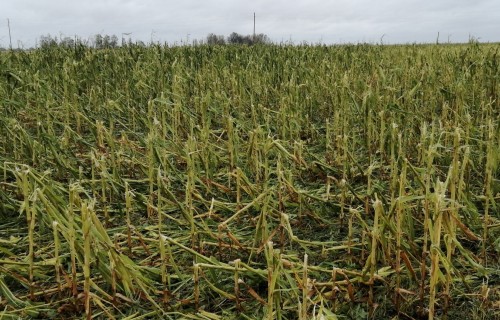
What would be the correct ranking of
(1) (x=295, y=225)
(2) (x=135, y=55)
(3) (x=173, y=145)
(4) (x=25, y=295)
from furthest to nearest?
(2) (x=135, y=55) → (3) (x=173, y=145) → (1) (x=295, y=225) → (4) (x=25, y=295)

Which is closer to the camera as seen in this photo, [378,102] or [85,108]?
[378,102]

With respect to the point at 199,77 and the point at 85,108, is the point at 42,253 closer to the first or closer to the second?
the point at 85,108

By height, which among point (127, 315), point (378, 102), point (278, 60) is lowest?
point (127, 315)

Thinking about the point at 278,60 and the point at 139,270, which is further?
the point at 278,60

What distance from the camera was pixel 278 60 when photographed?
516 cm

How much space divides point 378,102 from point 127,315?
2.08 meters

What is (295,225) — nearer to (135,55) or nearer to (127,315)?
(127,315)

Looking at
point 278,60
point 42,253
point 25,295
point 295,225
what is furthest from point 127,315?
point 278,60

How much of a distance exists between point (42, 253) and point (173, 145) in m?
0.99

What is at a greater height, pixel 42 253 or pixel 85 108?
pixel 85 108

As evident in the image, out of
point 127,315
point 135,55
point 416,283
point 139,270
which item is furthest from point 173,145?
point 135,55

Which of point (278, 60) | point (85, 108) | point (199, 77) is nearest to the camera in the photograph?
point (85, 108)

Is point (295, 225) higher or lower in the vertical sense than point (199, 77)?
lower

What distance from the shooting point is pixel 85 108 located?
352 centimetres
